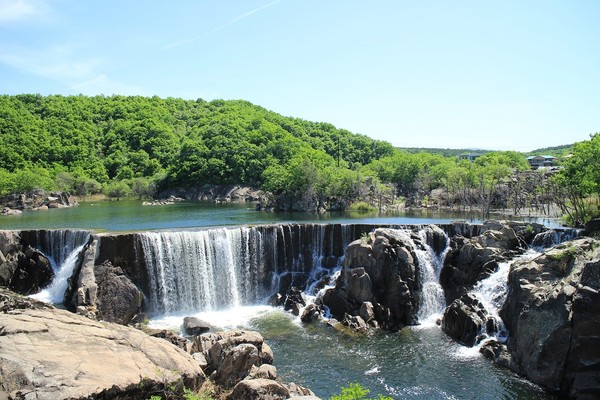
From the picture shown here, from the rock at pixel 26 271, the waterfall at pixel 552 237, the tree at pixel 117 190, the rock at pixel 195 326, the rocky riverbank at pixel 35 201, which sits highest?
the tree at pixel 117 190

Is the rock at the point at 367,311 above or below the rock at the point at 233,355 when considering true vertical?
below

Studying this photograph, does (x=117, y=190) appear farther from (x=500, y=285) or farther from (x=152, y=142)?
(x=500, y=285)

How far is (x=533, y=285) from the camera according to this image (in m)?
23.4

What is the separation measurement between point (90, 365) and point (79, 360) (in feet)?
0.98

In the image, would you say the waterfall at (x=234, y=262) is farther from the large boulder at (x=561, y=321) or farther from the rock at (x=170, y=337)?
the large boulder at (x=561, y=321)

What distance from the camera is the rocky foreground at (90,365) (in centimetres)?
1034

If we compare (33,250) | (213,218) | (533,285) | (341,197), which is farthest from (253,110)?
(533,285)

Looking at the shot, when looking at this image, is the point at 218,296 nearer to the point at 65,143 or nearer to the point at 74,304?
the point at 74,304

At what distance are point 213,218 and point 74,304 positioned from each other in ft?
98.6

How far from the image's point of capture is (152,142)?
124 m

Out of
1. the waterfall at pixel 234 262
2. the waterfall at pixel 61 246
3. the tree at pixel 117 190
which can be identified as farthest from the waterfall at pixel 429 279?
the tree at pixel 117 190

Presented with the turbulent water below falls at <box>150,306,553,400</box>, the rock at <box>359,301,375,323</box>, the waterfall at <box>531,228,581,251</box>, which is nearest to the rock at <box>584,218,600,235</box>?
the waterfall at <box>531,228,581,251</box>

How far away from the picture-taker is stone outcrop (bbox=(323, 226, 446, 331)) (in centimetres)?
2836

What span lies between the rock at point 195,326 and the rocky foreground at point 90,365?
9400 mm
